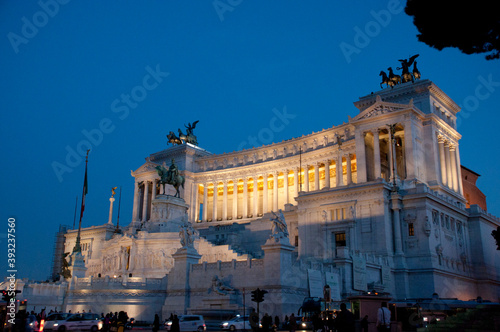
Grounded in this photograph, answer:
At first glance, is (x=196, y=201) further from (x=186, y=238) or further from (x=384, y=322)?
(x=384, y=322)

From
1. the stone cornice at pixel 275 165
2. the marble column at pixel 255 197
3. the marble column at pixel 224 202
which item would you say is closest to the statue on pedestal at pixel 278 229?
the stone cornice at pixel 275 165

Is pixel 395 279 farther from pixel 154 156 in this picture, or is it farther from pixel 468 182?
pixel 154 156

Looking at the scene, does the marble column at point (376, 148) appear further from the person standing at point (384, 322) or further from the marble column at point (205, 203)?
the person standing at point (384, 322)

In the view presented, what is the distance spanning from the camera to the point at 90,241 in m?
86.8

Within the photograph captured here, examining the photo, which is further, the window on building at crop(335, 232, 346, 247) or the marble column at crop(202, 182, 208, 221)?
the marble column at crop(202, 182, 208, 221)

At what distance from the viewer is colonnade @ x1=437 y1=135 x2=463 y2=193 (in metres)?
71.6

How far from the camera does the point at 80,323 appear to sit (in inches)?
1375

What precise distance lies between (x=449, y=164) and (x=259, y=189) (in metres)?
35.4

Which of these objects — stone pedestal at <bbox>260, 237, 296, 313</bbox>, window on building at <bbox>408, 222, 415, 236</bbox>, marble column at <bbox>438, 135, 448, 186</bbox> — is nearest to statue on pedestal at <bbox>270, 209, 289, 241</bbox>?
stone pedestal at <bbox>260, 237, 296, 313</bbox>

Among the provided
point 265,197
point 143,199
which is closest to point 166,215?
point 265,197

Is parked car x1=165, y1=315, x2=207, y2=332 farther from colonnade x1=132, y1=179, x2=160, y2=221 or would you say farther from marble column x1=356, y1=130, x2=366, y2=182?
colonnade x1=132, y1=179, x2=160, y2=221

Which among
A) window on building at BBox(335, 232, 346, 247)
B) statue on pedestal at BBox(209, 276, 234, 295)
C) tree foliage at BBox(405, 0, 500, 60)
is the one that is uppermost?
tree foliage at BBox(405, 0, 500, 60)

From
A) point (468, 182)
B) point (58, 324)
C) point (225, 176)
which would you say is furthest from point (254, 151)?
point (58, 324)

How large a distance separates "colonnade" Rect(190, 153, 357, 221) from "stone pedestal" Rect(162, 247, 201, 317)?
38.2 metres
